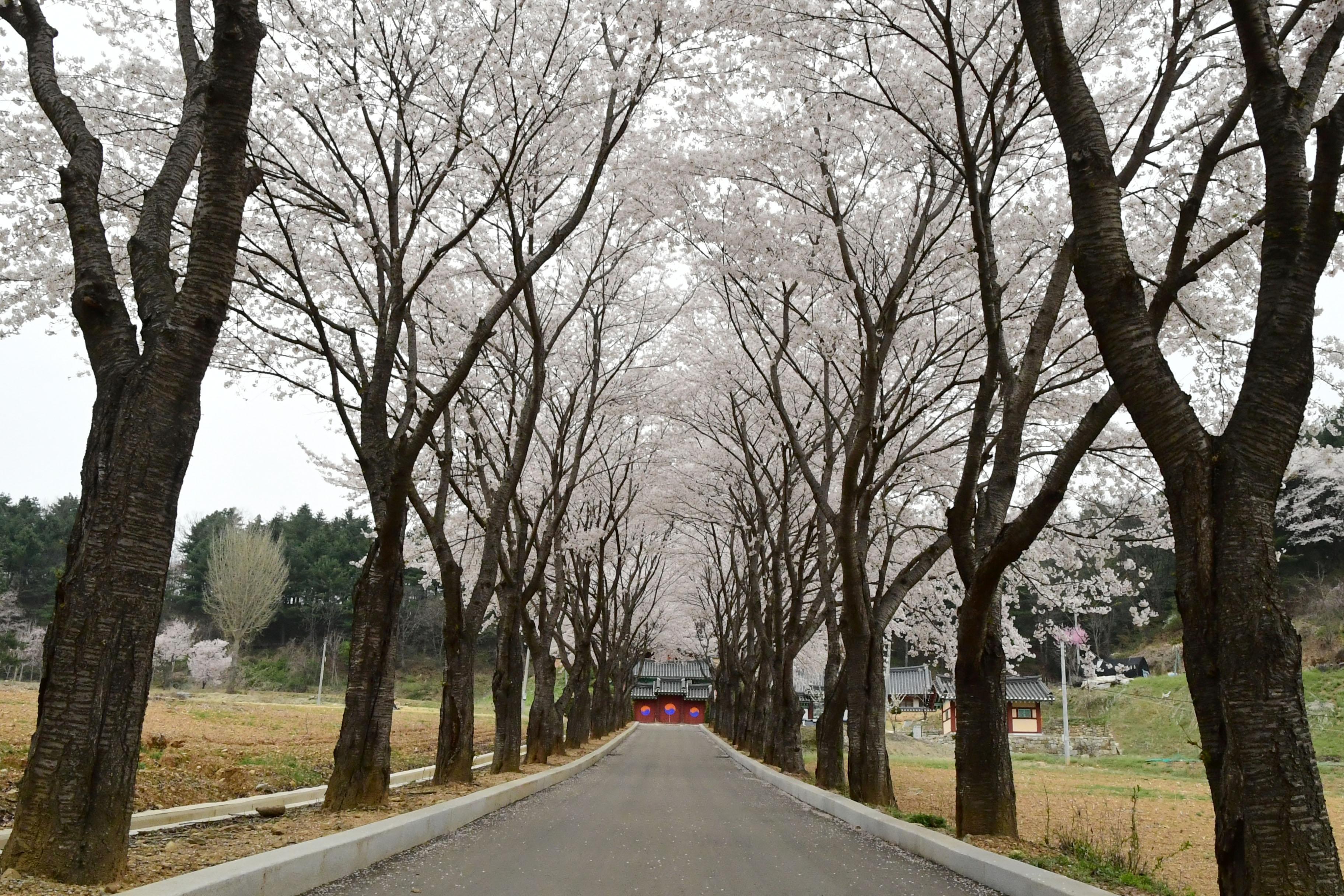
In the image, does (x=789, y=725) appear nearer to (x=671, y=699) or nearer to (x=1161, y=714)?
(x=1161, y=714)

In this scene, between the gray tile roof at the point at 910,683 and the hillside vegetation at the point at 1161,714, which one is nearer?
the hillside vegetation at the point at 1161,714

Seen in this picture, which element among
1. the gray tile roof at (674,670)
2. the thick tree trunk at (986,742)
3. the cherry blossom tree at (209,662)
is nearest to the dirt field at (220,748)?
the thick tree trunk at (986,742)

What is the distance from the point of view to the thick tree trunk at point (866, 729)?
11.0m

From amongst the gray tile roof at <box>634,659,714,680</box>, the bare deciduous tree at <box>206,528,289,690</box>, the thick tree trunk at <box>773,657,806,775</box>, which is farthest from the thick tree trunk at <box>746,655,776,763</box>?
the gray tile roof at <box>634,659,714,680</box>

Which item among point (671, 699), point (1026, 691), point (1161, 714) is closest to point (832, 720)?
point (1161, 714)

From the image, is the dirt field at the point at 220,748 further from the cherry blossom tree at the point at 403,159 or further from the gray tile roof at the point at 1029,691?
the gray tile roof at the point at 1029,691

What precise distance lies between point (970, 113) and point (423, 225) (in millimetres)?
8181

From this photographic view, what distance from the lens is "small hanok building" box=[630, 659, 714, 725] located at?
81.8 metres

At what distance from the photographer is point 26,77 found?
1034 centimetres

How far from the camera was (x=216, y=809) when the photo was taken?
8.09 meters

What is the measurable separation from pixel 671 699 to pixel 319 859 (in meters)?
79.4

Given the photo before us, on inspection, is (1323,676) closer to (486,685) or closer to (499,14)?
(499,14)

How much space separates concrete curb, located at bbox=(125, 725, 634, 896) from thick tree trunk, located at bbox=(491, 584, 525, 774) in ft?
15.6

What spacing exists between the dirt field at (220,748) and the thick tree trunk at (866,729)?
6916 mm
